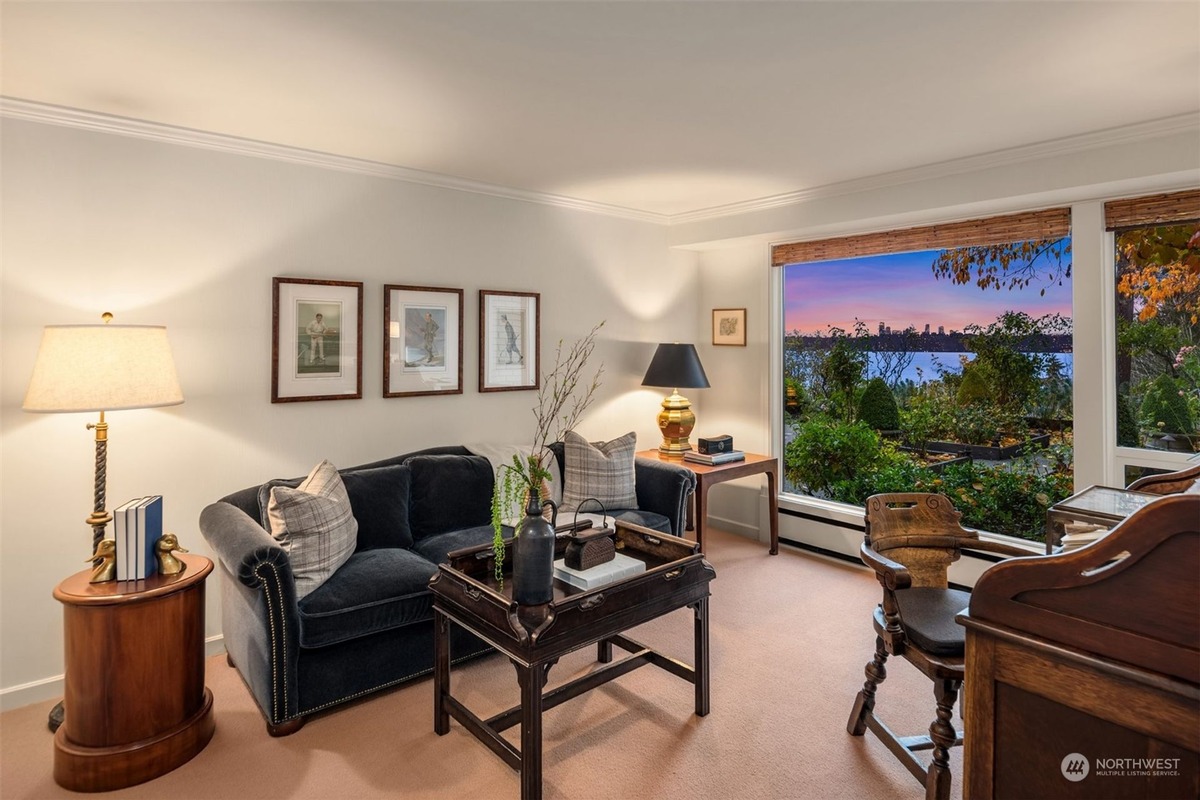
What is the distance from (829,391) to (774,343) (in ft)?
1.78

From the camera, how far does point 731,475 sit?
4465 millimetres

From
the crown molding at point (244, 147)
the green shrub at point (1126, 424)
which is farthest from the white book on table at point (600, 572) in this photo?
the green shrub at point (1126, 424)

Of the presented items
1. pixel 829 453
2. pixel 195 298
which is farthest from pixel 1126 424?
pixel 195 298

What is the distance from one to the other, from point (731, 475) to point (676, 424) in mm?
604

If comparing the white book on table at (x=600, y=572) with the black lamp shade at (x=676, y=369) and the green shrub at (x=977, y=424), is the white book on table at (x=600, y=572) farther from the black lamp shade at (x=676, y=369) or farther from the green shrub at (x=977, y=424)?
the green shrub at (x=977, y=424)

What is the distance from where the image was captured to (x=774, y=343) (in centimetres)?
499

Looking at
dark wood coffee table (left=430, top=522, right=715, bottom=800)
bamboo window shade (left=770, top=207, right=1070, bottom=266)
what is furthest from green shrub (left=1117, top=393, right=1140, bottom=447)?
dark wood coffee table (left=430, top=522, right=715, bottom=800)

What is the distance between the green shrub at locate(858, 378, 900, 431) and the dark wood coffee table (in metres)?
2.42

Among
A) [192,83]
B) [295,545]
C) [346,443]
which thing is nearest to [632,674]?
[295,545]

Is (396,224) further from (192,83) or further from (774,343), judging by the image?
(774,343)

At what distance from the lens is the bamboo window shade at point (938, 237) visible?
364 centimetres

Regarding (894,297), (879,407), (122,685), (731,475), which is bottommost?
(122,685)

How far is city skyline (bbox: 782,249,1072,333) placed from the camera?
386 centimetres

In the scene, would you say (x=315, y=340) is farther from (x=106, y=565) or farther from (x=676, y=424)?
(x=676, y=424)
